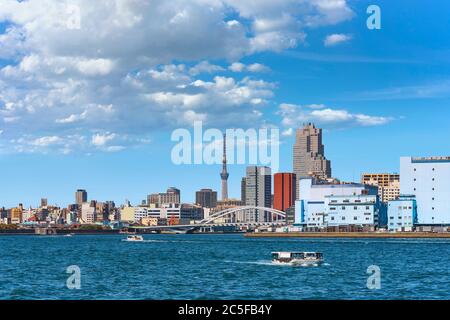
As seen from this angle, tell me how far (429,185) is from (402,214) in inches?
378

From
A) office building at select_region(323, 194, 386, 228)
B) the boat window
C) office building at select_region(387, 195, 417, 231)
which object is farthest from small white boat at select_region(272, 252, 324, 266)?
office building at select_region(323, 194, 386, 228)

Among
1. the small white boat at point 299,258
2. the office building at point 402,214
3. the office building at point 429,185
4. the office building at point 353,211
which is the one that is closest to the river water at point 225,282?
the small white boat at point 299,258

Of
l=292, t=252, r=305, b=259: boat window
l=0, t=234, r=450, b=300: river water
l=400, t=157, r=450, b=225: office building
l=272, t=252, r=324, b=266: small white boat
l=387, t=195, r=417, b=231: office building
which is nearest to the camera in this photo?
l=0, t=234, r=450, b=300: river water

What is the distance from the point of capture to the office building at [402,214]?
179m

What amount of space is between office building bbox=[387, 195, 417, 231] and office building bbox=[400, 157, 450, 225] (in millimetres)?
1489

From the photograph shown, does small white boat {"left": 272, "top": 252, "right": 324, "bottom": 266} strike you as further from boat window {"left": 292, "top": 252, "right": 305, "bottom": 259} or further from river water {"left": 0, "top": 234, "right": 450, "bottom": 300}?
river water {"left": 0, "top": 234, "right": 450, "bottom": 300}

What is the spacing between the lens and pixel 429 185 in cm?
17712

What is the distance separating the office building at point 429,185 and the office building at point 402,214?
58.6 inches

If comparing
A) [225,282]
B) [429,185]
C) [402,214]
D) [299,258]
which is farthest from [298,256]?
[402,214]

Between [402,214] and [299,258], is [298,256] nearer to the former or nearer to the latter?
[299,258]

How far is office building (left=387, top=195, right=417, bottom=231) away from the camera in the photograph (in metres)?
179

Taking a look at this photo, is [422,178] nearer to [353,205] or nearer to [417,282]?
[353,205]
